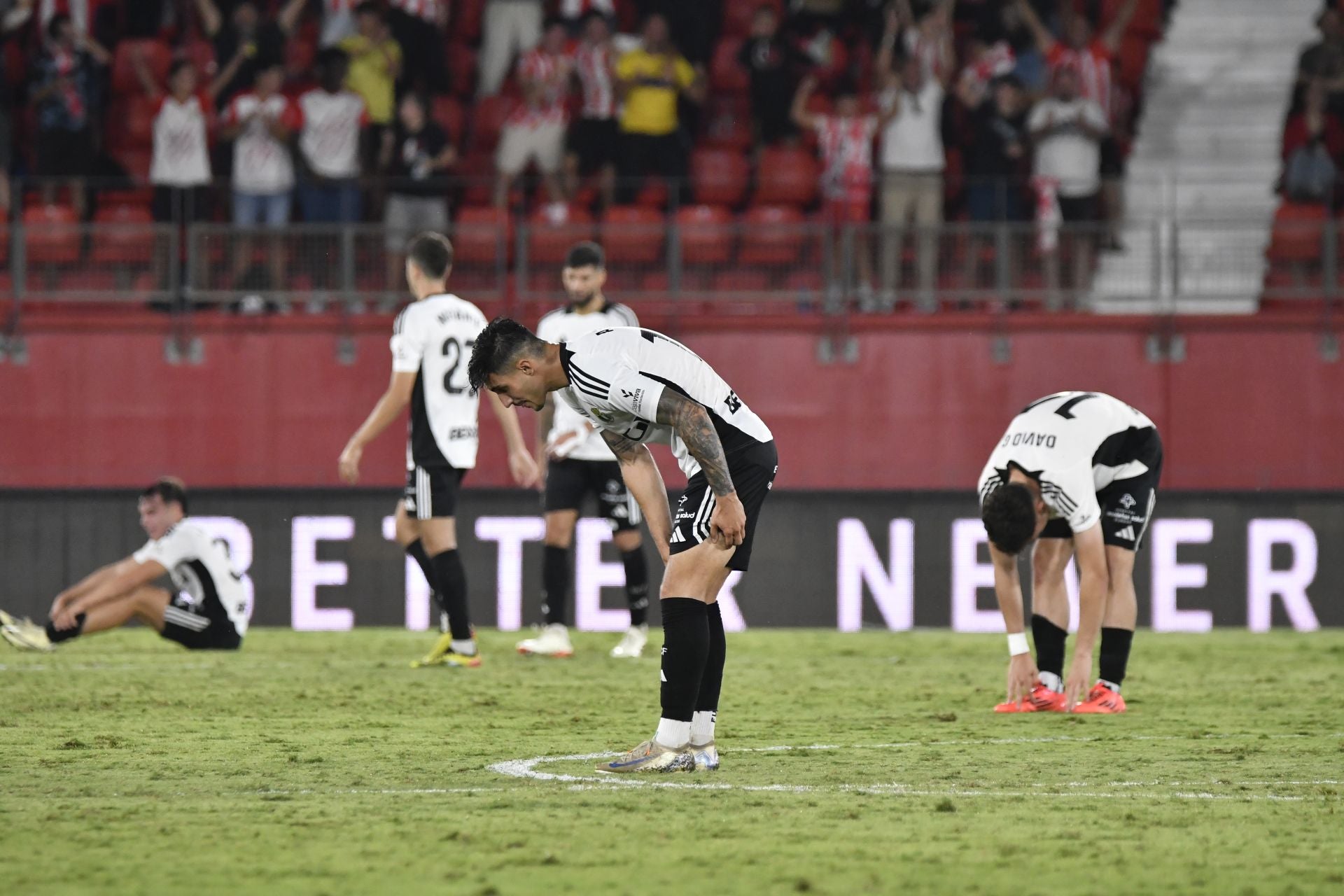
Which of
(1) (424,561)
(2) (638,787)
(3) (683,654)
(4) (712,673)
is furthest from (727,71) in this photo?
(2) (638,787)

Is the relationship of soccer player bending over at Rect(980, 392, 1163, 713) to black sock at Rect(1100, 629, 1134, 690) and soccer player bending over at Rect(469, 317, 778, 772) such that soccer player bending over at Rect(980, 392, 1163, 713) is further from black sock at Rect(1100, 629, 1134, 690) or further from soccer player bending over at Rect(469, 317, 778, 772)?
soccer player bending over at Rect(469, 317, 778, 772)

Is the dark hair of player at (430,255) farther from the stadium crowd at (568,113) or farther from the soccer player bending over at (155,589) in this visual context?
the stadium crowd at (568,113)

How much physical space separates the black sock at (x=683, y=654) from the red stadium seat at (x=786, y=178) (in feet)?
35.5

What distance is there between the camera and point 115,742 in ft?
24.7

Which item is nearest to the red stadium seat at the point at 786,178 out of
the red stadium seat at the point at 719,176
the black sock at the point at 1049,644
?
the red stadium seat at the point at 719,176

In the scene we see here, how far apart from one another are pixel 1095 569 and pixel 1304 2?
1435 cm

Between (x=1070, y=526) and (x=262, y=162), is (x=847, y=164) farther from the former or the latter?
(x=1070, y=526)

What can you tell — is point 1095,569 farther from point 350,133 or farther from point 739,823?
point 350,133

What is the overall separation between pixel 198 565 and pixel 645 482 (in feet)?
18.1

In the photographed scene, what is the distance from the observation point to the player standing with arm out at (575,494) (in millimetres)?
11359

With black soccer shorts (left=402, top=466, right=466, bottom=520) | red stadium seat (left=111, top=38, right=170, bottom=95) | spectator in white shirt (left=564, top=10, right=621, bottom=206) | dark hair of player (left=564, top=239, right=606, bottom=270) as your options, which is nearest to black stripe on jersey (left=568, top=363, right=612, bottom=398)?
black soccer shorts (left=402, top=466, right=466, bottom=520)

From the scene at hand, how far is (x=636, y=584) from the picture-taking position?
38.7ft

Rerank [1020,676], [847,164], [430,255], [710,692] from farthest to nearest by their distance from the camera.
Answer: [847,164] → [430,255] → [1020,676] → [710,692]

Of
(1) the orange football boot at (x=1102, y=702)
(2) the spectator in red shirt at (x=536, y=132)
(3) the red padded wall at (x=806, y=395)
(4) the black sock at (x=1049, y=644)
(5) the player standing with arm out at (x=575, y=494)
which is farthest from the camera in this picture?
(2) the spectator in red shirt at (x=536, y=132)
